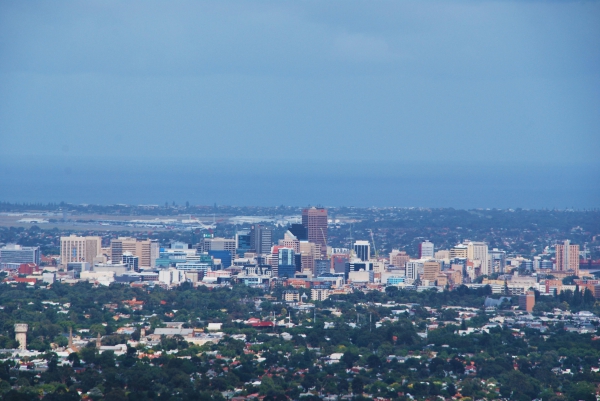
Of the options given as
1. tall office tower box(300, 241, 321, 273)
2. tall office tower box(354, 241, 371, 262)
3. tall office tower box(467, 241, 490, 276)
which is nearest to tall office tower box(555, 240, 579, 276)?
tall office tower box(467, 241, 490, 276)

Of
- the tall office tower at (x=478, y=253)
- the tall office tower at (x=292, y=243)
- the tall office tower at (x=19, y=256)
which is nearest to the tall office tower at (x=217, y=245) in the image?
the tall office tower at (x=292, y=243)

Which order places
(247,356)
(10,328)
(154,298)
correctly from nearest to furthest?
(247,356) < (10,328) < (154,298)

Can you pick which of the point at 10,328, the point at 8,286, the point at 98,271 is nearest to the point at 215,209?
the point at 98,271

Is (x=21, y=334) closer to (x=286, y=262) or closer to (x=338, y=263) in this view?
(x=286, y=262)

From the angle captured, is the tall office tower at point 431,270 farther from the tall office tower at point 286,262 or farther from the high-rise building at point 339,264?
the tall office tower at point 286,262

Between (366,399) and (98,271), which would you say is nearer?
(366,399)

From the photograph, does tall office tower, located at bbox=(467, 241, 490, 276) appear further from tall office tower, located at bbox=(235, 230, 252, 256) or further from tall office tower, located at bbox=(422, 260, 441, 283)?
tall office tower, located at bbox=(235, 230, 252, 256)

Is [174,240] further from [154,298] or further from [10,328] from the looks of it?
[10,328]

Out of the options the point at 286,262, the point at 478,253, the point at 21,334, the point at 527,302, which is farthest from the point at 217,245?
the point at 21,334
